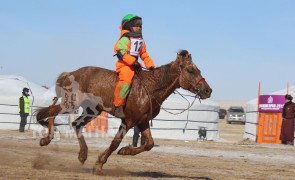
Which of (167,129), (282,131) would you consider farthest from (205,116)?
(282,131)

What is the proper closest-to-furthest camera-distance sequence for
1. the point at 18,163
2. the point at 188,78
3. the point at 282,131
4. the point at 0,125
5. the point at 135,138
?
the point at 188,78 < the point at 18,163 < the point at 135,138 < the point at 282,131 < the point at 0,125

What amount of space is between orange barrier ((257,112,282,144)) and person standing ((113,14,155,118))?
52.5 feet

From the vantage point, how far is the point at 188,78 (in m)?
8.96

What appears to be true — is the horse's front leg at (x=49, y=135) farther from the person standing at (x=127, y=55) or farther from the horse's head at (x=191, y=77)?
the horse's head at (x=191, y=77)

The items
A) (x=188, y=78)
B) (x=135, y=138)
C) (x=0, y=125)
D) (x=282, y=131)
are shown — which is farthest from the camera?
(x=0, y=125)

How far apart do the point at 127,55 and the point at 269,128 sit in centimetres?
1695

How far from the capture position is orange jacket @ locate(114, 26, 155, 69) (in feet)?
29.9

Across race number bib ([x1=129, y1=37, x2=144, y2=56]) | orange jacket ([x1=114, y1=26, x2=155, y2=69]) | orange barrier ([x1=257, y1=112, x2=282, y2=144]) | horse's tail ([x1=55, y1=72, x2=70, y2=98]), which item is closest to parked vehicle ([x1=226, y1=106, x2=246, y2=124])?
orange barrier ([x1=257, y1=112, x2=282, y2=144])

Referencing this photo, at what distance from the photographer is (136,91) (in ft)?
30.2

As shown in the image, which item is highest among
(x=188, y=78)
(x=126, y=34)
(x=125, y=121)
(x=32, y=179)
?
(x=126, y=34)

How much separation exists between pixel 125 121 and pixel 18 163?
2403 mm

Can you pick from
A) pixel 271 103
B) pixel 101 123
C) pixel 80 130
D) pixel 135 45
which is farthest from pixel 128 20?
pixel 101 123

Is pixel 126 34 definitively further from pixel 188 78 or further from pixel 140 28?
pixel 188 78

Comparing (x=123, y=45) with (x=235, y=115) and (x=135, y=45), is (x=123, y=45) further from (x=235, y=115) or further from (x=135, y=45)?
(x=235, y=115)
